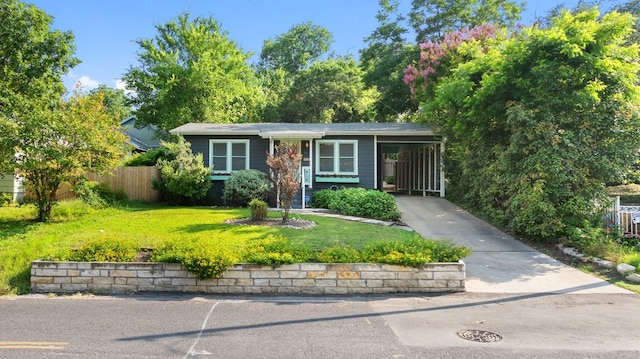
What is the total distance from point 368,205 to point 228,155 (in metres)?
6.87

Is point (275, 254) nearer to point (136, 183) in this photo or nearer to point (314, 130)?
point (314, 130)

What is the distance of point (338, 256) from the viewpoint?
6.27m

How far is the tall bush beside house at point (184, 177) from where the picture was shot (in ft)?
45.5

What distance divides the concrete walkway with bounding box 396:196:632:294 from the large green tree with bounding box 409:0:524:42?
1581 cm

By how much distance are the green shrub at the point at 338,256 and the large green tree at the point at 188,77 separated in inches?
803

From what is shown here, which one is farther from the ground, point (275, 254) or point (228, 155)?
point (228, 155)

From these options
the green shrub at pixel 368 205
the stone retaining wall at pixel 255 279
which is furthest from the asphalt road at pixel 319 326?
the green shrub at pixel 368 205

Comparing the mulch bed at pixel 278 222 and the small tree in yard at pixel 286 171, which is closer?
the small tree in yard at pixel 286 171

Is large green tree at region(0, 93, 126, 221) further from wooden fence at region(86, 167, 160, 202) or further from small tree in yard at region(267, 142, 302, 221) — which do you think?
small tree in yard at region(267, 142, 302, 221)

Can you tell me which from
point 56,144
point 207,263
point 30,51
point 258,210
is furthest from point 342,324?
point 30,51

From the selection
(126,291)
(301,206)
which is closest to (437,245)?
(126,291)

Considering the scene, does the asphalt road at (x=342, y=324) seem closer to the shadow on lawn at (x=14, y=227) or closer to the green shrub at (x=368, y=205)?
the shadow on lawn at (x=14, y=227)

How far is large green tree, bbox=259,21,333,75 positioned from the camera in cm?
4284

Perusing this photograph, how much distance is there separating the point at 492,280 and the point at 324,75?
2371 cm
